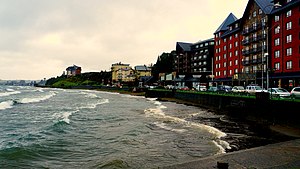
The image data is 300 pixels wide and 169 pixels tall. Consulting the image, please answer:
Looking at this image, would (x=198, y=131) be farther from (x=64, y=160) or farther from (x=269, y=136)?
(x=64, y=160)

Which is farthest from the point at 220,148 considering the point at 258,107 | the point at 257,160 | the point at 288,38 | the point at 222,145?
the point at 288,38

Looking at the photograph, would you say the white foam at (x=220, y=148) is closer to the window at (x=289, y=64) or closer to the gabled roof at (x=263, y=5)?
the window at (x=289, y=64)

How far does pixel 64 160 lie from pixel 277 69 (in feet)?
164

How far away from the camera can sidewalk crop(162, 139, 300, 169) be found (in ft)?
31.0

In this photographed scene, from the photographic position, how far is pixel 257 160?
34.4 ft

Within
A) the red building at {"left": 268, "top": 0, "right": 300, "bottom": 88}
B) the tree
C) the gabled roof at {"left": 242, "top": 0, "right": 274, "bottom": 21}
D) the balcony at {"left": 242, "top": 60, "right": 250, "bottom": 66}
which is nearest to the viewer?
the red building at {"left": 268, "top": 0, "right": 300, "bottom": 88}

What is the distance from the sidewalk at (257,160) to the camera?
9.44 metres

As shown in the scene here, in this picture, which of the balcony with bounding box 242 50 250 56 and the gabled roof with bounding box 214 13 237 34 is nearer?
the balcony with bounding box 242 50 250 56

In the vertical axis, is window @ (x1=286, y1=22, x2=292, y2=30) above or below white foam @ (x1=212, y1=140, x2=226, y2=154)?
above

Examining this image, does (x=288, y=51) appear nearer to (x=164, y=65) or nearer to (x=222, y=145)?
(x=222, y=145)

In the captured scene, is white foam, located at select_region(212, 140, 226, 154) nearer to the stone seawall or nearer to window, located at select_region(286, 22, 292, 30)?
the stone seawall

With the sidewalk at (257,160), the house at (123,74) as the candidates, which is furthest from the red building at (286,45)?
the house at (123,74)

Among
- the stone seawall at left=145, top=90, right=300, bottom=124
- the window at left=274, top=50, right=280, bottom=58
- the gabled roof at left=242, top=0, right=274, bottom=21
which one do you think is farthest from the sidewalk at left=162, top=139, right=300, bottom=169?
the gabled roof at left=242, top=0, right=274, bottom=21

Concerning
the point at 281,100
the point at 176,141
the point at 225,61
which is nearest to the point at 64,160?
the point at 176,141
